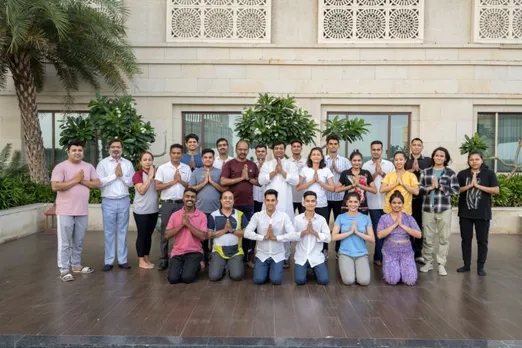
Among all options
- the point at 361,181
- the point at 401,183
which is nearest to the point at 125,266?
the point at 361,181

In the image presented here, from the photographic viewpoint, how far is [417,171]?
728cm

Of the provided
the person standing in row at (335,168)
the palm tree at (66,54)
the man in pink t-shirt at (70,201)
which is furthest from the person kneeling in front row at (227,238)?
the palm tree at (66,54)

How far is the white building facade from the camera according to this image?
12102 mm

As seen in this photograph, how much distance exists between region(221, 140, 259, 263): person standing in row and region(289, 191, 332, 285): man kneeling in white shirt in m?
1.08

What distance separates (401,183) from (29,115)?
33.0 feet

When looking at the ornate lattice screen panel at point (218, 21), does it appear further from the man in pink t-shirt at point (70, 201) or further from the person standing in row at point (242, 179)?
the man in pink t-shirt at point (70, 201)

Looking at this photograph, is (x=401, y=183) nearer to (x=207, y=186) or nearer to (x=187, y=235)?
(x=207, y=186)

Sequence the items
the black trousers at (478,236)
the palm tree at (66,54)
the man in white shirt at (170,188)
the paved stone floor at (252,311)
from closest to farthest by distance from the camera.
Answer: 1. the paved stone floor at (252,311)
2. the black trousers at (478,236)
3. the man in white shirt at (170,188)
4. the palm tree at (66,54)

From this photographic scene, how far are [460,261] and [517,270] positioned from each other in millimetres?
908

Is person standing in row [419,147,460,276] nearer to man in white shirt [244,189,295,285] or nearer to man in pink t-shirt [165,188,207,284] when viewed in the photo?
man in white shirt [244,189,295,285]

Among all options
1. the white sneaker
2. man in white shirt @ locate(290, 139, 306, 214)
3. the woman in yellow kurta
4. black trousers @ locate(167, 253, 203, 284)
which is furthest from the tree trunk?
the white sneaker

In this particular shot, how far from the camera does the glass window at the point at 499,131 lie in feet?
41.2

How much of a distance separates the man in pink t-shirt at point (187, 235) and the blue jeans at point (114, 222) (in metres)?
0.93

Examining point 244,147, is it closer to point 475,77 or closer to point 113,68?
point 113,68
